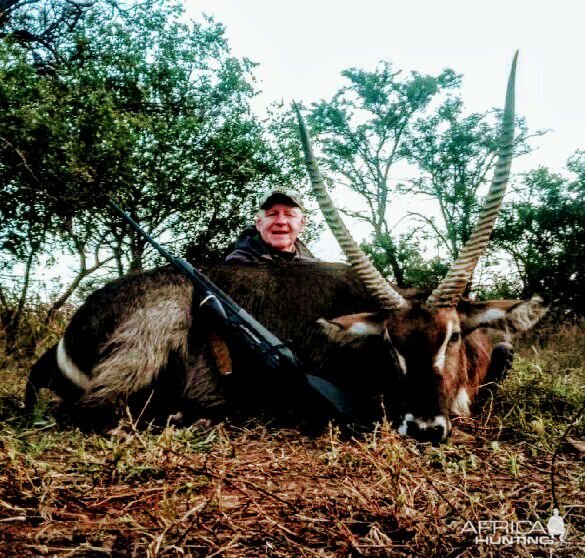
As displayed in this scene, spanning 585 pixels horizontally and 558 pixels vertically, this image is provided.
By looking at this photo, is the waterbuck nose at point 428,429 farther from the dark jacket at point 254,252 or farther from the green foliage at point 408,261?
the green foliage at point 408,261

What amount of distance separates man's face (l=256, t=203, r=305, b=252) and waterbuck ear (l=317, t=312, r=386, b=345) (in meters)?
2.09

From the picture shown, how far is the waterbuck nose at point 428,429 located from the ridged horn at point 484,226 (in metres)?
0.76

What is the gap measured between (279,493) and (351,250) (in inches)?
69.0

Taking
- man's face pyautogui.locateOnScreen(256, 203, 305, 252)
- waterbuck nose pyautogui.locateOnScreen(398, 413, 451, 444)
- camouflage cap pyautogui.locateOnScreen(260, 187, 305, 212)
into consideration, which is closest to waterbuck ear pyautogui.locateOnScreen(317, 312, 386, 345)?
waterbuck nose pyautogui.locateOnScreen(398, 413, 451, 444)

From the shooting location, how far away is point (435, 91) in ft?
61.0

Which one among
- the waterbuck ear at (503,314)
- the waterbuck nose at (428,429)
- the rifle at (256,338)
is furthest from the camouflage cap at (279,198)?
the waterbuck nose at (428,429)

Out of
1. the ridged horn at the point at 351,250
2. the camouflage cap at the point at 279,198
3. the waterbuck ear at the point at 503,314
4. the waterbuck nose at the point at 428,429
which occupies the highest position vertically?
the camouflage cap at the point at 279,198

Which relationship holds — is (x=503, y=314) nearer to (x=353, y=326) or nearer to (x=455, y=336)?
(x=455, y=336)

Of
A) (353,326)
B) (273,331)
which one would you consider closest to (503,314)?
(353,326)

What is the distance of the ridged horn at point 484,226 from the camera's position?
3.18m

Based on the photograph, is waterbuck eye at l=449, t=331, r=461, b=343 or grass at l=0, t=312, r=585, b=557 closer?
grass at l=0, t=312, r=585, b=557

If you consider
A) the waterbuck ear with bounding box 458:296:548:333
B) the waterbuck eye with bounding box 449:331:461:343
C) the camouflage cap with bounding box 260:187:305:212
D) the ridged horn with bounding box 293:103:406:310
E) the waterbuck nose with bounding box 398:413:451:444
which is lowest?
the waterbuck nose with bounding box 398:413:451:444

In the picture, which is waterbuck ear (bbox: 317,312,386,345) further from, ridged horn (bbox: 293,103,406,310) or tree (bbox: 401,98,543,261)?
tree (bbox: 401,98,543,261)

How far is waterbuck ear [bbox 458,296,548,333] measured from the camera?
10.6 feet
